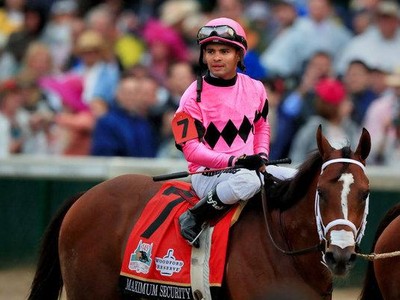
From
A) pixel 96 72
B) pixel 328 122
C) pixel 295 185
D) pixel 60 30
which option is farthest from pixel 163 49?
pixel 295 185

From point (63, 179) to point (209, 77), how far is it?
179 inches

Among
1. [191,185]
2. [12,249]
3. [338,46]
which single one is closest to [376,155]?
[338,46]

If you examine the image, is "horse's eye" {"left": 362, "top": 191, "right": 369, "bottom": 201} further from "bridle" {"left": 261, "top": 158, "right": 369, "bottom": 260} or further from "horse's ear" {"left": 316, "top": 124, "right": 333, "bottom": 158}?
"horse's ear" {"left": 316, "top": 124, "right": 333, "bottom": 158}

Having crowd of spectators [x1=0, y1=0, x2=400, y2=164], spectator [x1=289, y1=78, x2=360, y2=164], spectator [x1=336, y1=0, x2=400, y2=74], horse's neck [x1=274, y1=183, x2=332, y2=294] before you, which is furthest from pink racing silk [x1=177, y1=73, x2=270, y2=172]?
spectator [x1=336, y1=0, x2=400, y2=74]

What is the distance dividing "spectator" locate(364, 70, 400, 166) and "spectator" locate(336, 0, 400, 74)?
1258 millimetres

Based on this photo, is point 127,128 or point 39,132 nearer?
point 127,128

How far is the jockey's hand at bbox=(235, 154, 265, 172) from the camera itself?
7.73 metres

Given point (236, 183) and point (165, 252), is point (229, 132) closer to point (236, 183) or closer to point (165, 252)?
point (236, 183)

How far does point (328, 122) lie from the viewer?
1256cm

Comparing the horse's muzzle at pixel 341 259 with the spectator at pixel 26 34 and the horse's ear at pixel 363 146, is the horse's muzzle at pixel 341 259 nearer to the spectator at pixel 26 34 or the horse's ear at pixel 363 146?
the horse's ear at pixel 363 146

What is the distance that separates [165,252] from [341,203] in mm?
1332

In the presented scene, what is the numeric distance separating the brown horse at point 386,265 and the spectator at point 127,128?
5.03 m

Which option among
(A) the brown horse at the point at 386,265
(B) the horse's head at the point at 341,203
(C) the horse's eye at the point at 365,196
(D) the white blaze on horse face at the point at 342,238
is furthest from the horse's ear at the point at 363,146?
(A) the brown horse at the point at 386,265

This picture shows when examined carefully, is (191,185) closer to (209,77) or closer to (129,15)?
(209,77)
